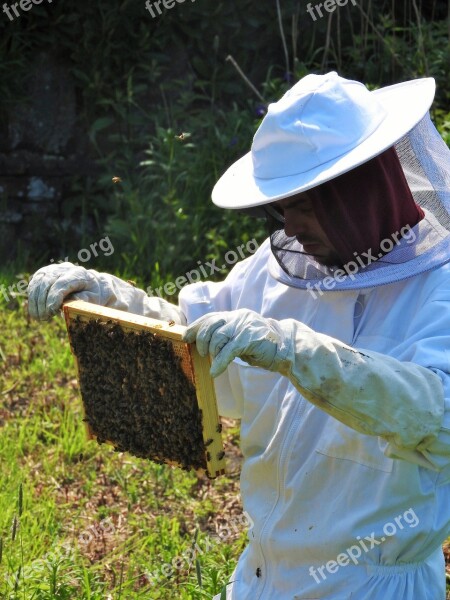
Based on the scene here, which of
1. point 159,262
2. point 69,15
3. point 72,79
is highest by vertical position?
point 69,15

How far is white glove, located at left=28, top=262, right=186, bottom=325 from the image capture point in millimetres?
2949

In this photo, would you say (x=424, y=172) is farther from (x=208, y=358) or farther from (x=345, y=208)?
(x=208, y=358)

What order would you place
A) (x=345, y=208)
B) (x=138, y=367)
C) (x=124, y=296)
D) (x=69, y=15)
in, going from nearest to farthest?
(x=345, y=208) < (x=138, y=367) < (x=124, y=296) < (x=69, y=15)

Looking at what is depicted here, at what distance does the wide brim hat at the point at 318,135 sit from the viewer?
7.73ft

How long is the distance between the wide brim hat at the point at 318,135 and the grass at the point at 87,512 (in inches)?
49.0

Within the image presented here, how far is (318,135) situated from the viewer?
94.3 inches

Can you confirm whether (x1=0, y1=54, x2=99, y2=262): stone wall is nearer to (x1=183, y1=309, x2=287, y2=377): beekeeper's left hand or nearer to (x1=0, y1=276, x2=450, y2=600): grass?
(x1=0, y1=276, x2=450, y2=600): grass

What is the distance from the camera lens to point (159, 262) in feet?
19.5

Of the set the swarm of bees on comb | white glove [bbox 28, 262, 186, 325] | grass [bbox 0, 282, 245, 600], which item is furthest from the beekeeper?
grass [bbox 0, 282, 245, 600]

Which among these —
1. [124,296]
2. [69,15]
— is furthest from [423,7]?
[124,296]

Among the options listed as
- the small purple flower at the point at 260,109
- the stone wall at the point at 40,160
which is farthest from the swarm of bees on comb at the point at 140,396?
the stone wall at the point at 40,160

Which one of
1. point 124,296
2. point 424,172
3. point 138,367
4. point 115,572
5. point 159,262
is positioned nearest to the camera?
point 424,172

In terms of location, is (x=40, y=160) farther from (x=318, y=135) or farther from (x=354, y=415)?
(x=354, y=415)

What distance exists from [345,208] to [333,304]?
286 mm
